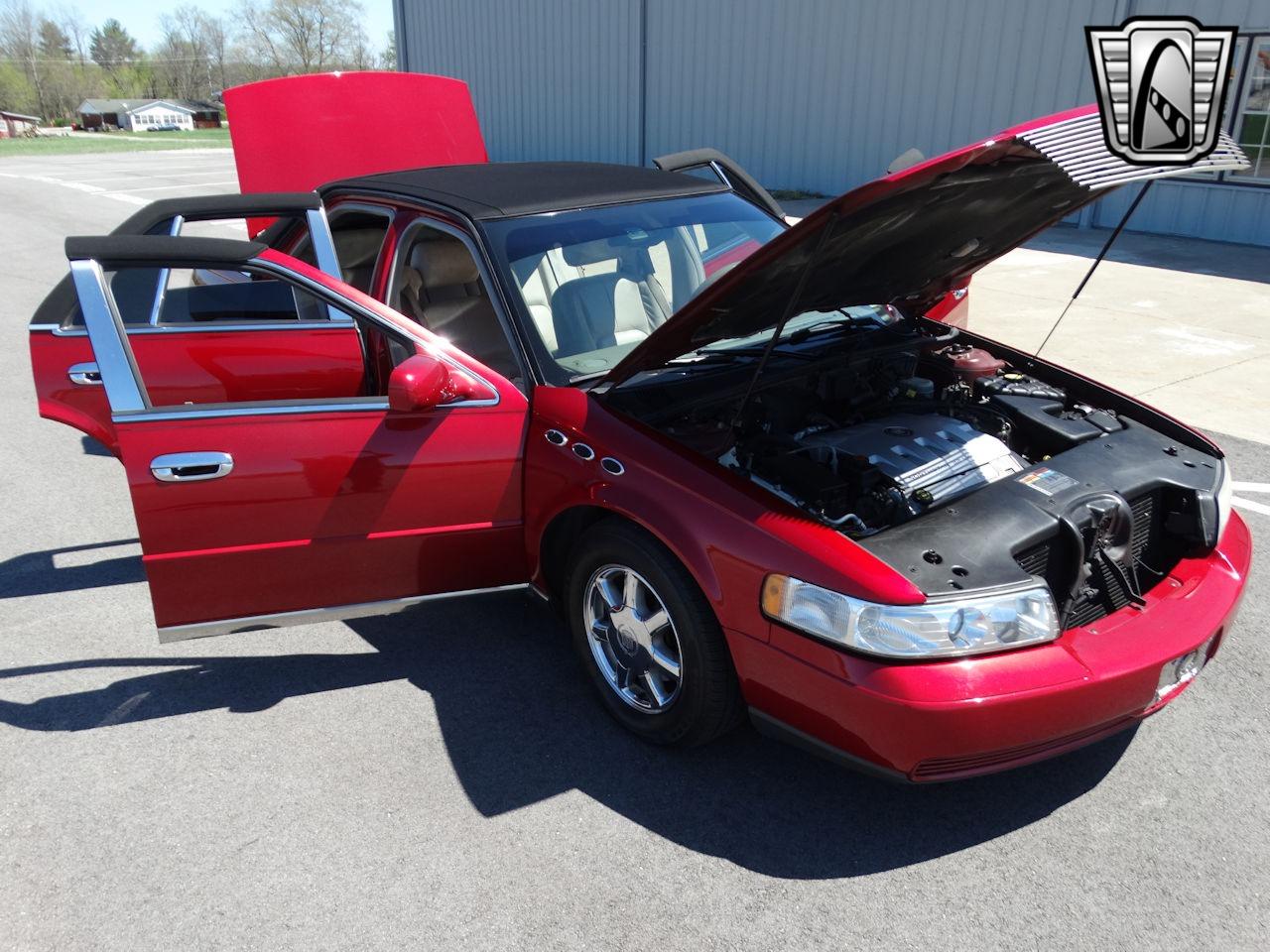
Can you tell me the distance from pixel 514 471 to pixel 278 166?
450 centimetres

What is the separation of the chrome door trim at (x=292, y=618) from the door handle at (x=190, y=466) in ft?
1.68

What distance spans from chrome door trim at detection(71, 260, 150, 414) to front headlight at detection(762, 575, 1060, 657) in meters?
→ 2.05

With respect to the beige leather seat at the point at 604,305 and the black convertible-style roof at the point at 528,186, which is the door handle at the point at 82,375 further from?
the beige leather seat at the point at 604,305

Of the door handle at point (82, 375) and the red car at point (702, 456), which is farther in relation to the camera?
the door handle at point (82, 375)

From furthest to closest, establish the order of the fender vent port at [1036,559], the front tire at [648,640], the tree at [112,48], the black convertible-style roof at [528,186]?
the tree at [112,48] < the black convertible-style roof at [528,186] < the front tire at [648,640] < the fender vent port at [1036,559]

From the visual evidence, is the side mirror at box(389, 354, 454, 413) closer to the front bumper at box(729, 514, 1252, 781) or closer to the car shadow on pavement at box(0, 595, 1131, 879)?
the car shadow on pavement at box(0, 595, 1131, 879)

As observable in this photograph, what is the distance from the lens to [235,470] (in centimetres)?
321

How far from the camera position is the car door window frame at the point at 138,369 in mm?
3135

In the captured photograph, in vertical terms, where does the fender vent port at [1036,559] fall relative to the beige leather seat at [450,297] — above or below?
below

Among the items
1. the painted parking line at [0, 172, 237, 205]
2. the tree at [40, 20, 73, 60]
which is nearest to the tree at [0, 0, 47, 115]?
the tree at [40, 20, 73, 60]

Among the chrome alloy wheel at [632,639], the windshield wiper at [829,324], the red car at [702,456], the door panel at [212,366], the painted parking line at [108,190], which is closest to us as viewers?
the red car at [702,456]

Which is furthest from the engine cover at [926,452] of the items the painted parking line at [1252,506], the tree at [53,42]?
the tree at [53,42]

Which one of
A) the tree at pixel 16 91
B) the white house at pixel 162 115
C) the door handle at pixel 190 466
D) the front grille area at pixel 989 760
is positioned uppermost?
the door handle at pixel 190 466

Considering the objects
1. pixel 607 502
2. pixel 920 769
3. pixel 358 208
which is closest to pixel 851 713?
pixel 920 769
